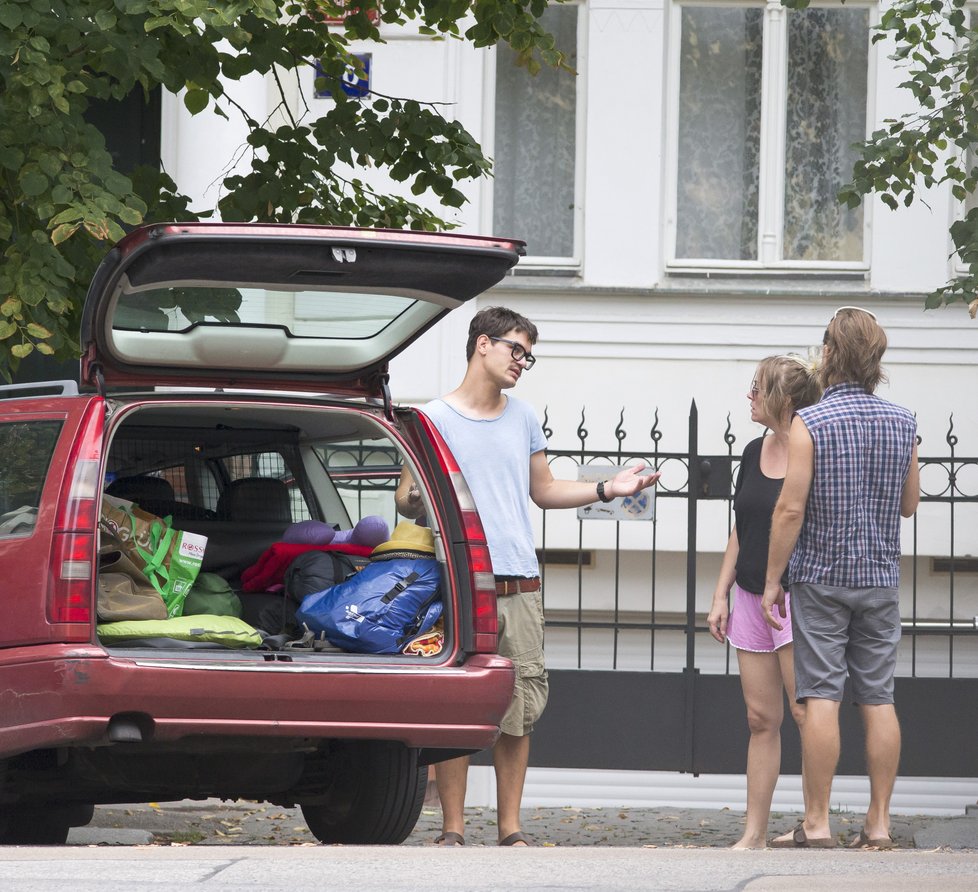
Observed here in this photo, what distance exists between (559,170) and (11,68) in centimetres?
544

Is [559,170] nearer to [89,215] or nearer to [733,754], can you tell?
[733,754]

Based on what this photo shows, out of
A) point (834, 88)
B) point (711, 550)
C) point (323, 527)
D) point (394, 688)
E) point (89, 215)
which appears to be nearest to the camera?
point (394, 688)

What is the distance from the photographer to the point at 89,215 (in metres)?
6.20

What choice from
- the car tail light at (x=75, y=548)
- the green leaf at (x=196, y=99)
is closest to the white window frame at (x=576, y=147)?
the green leaf at (x=196, y=99)

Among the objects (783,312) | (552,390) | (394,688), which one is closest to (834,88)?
(783,312)

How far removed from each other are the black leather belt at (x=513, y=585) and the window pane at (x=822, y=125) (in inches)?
223

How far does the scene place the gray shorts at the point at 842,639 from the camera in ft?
19.1

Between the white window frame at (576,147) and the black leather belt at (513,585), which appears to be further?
the white window frame at (576,147)

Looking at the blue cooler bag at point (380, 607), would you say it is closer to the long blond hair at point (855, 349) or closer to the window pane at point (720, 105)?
the long blond hair at point (855, 349)

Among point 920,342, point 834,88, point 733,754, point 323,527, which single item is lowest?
point 733,754

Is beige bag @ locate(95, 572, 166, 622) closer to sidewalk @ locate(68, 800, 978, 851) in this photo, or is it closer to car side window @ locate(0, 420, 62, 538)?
car side window @ locate(0, 420, 62, 538)

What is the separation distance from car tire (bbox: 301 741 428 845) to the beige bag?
814mm

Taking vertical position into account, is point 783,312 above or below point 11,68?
below

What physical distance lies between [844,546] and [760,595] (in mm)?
609
